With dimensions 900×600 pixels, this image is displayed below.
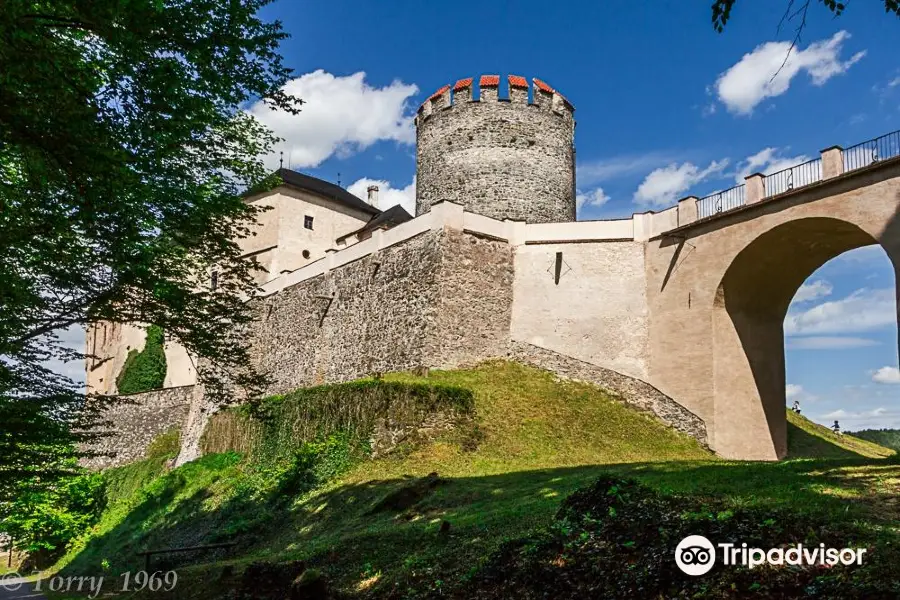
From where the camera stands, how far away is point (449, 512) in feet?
36.3

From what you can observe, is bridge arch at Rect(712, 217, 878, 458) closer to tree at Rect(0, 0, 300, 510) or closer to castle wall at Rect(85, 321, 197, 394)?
tree at Rect(0, 0, 300, 510)

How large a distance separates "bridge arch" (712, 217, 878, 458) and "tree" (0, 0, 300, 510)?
12.1 meters

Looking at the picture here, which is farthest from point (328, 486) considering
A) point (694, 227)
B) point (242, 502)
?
point (694, 227)

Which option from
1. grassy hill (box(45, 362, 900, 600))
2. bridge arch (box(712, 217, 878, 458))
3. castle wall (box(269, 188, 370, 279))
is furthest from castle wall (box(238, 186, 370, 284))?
bridge arch (box(712, 217, 878, 458))

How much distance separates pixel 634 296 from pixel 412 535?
13.7 meters

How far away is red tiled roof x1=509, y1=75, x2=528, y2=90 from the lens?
2933 cm

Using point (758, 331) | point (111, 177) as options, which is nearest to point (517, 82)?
point (758, 331)

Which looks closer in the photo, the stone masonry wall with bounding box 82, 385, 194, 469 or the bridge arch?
the bridge arch

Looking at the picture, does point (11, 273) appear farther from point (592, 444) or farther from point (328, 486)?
point (592, 444)

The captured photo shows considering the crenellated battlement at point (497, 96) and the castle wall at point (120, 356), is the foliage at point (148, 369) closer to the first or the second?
the castle wall at point (120, 356)

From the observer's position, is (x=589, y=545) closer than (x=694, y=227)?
Yes

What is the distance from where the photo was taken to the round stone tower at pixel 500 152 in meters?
28.7

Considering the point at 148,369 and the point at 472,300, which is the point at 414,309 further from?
the point at 148,369

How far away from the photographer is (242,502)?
61.6 ft
